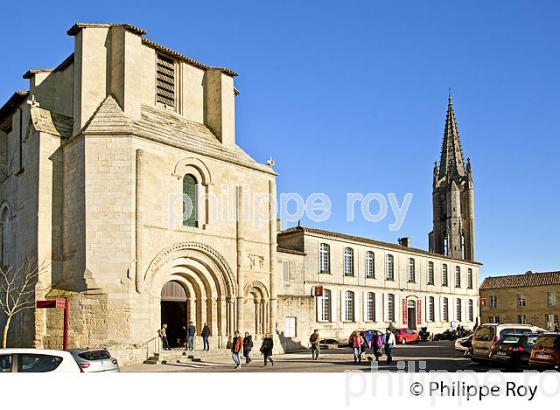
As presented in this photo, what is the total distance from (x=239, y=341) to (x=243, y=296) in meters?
6.45

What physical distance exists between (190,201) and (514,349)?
14643 mm

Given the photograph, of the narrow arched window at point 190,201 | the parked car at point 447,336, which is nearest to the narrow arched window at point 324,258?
the parked car at point 447,336

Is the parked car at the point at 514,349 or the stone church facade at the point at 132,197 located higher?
the stone church facade at the point at 132,197

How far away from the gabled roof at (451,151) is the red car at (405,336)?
48.1 m

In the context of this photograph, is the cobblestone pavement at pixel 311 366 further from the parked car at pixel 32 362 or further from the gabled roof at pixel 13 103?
the gabled roof at pixel 13 103

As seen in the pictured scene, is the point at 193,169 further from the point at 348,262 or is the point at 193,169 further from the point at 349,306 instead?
the point at 349,306

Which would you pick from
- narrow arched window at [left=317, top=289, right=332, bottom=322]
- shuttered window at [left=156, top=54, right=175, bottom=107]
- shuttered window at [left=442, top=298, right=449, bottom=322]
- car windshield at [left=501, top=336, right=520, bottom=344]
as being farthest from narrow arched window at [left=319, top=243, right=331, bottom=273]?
car windshield at [left=501, top=336, right=520, bottom=344]

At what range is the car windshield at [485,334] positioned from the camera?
71.4 feet

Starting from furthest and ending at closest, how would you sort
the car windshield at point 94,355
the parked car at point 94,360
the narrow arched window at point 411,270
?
the narrow arched window at point 411,270 → the car windshield at point 94,355 → the parked car at point 94,360

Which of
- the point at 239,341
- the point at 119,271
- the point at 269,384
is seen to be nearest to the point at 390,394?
the point at 269,384

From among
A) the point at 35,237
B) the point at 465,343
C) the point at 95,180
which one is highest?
the point at 95,180

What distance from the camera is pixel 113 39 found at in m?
27.2

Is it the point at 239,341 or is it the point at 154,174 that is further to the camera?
the point at 154,174

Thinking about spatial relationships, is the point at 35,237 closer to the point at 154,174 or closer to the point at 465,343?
the point at 154,174
